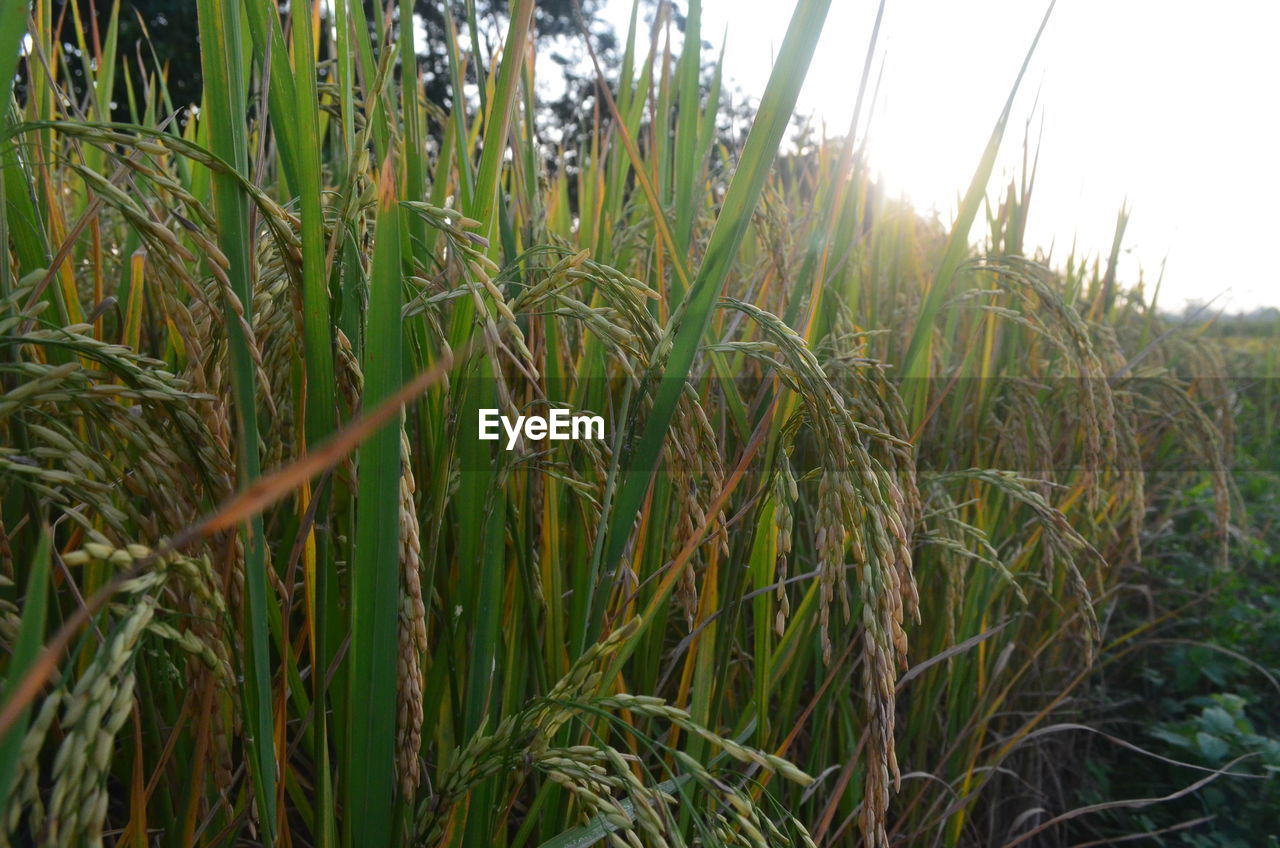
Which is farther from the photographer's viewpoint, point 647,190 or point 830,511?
point 647,190

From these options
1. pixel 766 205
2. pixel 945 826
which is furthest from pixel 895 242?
pixel 945 826

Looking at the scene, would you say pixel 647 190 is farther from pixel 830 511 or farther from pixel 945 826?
pixel 945 826

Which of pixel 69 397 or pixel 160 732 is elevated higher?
pixel 69 397

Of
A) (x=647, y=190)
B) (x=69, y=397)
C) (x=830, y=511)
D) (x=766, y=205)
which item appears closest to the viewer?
(x=69, y=397)

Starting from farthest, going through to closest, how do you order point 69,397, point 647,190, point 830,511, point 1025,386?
point 1025,386, point 647,190, point 830,511, point 69,397

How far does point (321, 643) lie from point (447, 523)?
0.25 metres

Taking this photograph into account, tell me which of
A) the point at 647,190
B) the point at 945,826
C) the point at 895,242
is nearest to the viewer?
the point at 647,190

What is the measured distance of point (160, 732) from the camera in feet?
2.52

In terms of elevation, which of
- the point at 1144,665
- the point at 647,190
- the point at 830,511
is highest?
the point at 647,190

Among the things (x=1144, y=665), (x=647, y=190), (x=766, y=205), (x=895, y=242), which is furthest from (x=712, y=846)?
(x=1144, y=665)

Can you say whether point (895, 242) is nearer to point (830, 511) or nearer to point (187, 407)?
point (830, 511)

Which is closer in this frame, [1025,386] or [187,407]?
[187,407]

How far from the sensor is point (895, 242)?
2.27 m

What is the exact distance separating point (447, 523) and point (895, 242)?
5.80ft
